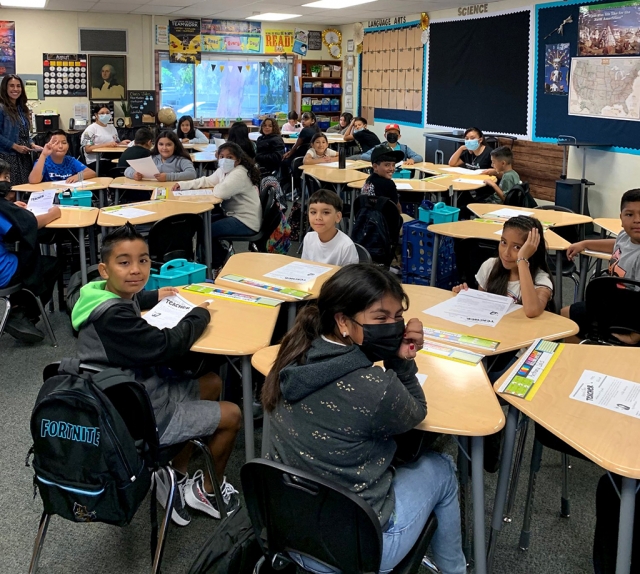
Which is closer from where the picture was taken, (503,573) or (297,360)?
(297,360)

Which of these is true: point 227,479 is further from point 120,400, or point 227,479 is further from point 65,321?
point 65,321

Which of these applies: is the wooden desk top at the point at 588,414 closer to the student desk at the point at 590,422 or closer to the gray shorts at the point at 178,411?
the student desk at the point at 590,422

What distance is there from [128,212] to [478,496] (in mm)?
3436

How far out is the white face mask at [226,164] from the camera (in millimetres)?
5523

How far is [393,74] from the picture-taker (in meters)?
12.0

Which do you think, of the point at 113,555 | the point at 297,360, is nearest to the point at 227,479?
the point at 113,555

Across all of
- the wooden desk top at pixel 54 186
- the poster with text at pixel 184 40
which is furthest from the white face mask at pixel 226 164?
the poster with text at pixel 184 40

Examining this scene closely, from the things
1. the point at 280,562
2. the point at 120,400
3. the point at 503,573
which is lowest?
the point at 503,573

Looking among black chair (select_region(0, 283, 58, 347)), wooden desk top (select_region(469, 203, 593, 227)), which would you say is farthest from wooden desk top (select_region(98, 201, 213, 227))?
wooden desk top (select_region(469, 203, 593, 227))

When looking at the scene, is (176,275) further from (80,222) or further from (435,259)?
(435,259)

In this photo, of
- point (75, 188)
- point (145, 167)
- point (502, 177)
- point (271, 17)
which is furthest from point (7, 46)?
point (502, 177)

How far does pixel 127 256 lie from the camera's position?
259 cm

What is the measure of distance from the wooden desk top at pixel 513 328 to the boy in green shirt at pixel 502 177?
332cm

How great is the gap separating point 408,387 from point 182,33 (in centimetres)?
1168
